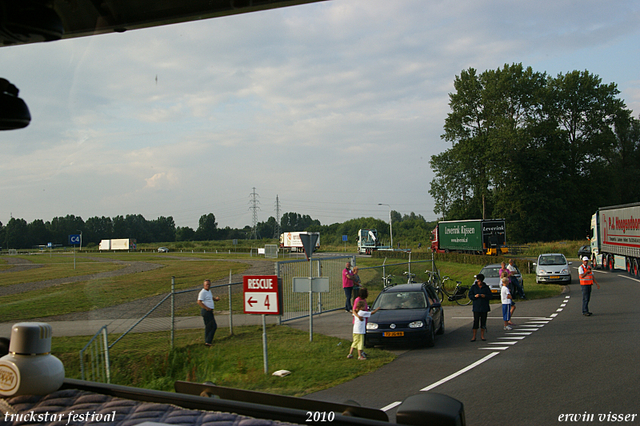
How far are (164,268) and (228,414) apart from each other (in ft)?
137

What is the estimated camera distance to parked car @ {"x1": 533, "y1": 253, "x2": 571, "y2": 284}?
2819cm

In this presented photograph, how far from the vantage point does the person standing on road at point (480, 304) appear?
1324 cm

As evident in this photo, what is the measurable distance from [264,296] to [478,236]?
4535 cm

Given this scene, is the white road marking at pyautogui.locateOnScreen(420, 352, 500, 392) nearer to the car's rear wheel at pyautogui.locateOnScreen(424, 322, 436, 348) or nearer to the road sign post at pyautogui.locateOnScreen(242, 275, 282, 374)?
the car's rear wheel at pyautogui.locateOnScreen(424, 322, 436, 348)

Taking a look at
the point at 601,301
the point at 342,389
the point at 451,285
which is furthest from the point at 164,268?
the point at 342,389

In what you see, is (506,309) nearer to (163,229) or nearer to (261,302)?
(261,302)

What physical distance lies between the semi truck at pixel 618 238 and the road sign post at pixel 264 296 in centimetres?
2612

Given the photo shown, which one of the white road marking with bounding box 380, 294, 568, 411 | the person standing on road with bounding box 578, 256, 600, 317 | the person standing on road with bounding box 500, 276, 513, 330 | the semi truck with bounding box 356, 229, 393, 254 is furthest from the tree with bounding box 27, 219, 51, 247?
the semi truck with bounding box 356, 229, 393, 254

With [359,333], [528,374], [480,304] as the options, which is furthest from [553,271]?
[528,374]

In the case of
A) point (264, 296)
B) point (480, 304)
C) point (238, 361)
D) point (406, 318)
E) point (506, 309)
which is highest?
point (264, 296)

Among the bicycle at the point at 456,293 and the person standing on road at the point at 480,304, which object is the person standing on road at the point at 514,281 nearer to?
the bicycle at the point at 456,293

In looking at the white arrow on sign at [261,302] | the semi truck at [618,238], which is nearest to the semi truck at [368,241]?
the semi truck at [618,238]

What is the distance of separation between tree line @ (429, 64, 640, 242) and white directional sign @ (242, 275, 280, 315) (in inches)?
2373

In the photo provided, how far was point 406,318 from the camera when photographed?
12578 mm
